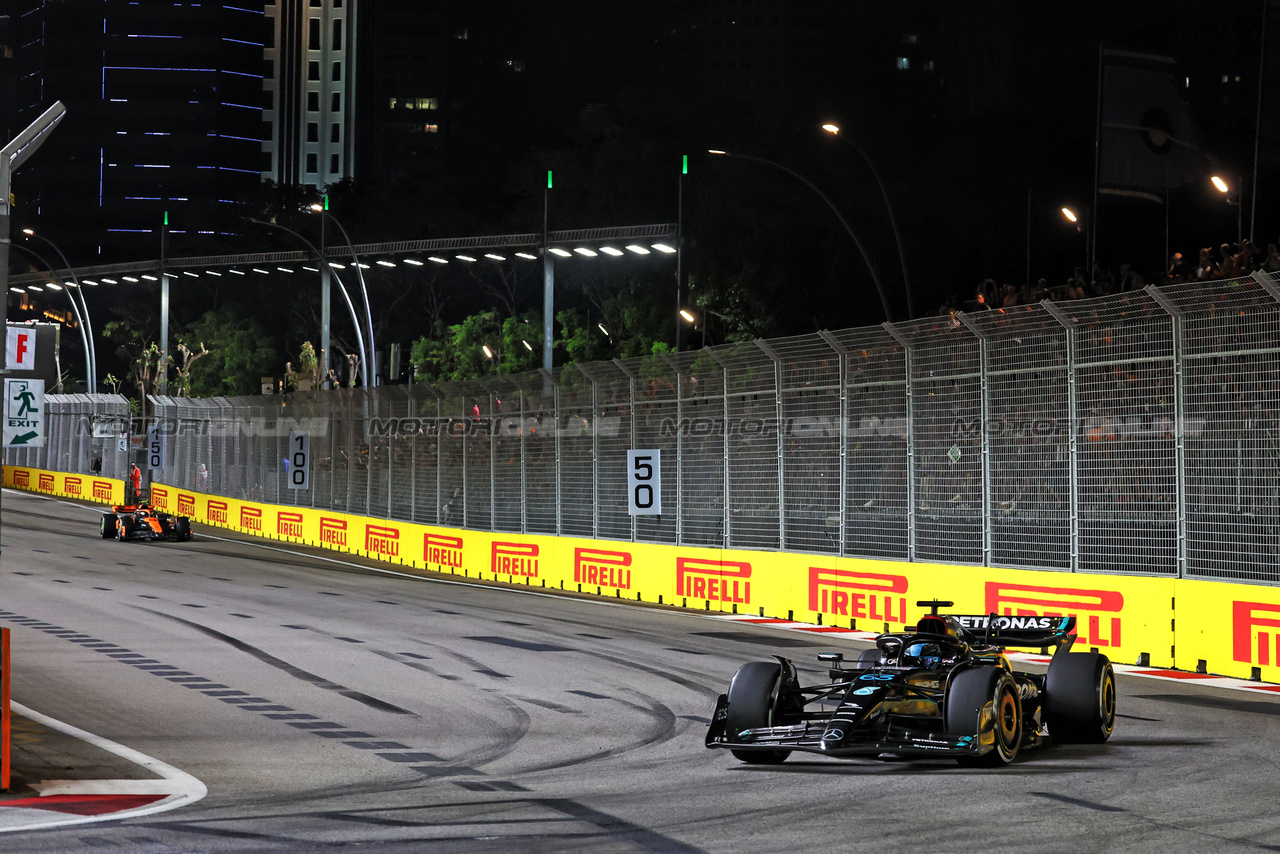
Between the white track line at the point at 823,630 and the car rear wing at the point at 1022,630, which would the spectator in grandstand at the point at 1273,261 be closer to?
the white track line at the point at 823,630

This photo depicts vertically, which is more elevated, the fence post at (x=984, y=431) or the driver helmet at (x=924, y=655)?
the fence post at (x=984, y=431)

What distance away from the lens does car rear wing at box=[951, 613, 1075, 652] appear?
35.1 feet

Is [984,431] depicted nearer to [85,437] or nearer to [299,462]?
[299,462]

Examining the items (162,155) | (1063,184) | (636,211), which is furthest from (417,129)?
(1063,184)

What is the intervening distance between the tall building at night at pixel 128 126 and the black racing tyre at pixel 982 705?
540 ft

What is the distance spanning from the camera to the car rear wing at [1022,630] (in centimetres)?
1071

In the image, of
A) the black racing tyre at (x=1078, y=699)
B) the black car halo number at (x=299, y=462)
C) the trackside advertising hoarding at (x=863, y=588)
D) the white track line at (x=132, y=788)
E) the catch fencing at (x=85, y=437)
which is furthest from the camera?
the catch fencing at (x=85, y=437)

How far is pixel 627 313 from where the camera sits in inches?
2226

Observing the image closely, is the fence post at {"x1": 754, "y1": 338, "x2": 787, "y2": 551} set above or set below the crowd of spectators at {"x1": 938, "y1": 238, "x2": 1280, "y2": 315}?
below

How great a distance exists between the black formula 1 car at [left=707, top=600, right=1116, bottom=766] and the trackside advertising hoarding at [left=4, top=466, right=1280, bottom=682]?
4.43m

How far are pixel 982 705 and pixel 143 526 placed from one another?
31.3 metres

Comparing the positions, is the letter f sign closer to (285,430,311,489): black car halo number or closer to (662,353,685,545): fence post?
(662,353,685,545): fence post

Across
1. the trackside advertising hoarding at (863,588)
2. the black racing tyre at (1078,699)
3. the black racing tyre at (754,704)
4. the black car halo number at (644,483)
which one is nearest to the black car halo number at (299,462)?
the trackside advertising hoarding at (863,588)

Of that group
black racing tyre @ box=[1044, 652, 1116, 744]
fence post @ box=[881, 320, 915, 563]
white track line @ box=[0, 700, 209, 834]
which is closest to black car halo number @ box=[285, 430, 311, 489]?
fence post @ box=[881, 320, 915, 563]
